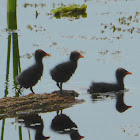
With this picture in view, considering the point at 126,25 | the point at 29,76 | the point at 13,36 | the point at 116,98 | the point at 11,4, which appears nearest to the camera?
the point at 29,76

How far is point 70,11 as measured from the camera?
22.7 metres

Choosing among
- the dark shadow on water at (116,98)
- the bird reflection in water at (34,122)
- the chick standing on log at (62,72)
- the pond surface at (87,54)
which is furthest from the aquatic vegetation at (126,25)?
the bird reflection in water at (34,122)

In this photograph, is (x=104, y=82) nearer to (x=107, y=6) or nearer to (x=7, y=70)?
(x=7, y=70)

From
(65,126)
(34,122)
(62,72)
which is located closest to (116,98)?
(62,72)

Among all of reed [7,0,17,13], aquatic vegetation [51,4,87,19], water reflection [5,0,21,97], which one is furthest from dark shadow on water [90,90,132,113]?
aquatic vegetation [51,4,87,19]

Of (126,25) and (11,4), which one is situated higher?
(11,4)

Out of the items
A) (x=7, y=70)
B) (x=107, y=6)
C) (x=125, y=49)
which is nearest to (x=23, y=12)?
(x=107, y=6)

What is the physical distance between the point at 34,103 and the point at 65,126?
1055mm

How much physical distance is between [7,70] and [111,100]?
2.85 meters

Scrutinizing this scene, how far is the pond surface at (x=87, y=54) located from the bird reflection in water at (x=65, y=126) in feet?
0.24

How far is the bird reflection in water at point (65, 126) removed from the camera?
8.55 meters

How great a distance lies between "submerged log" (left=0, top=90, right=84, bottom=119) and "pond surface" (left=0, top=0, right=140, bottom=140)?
8.9 inches

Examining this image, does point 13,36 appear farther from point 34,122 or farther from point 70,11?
point 34,122

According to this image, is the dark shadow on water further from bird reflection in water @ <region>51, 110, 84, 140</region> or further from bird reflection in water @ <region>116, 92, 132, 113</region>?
bird reflection in water @ <region>51, 110, 84, 140</region>
